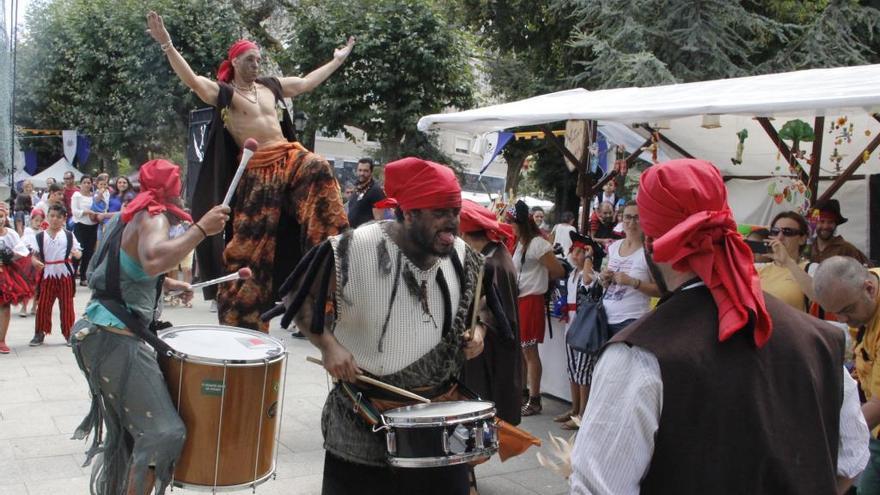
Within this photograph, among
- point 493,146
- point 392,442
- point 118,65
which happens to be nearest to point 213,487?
point 392,442

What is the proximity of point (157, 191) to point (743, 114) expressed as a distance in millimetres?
3795

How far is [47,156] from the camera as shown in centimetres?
3994

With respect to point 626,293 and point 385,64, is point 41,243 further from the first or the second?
point 385,64

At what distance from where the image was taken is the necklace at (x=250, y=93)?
5.46 m

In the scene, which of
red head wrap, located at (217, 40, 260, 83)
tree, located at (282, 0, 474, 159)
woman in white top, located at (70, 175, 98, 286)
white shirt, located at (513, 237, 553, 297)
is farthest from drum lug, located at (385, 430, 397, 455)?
tree, located at (282, 0, 474, 159)

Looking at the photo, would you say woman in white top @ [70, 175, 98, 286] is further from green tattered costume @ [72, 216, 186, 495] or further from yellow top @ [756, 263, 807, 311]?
yellow top @ [756, 263, 807, 311]

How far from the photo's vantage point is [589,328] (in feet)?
21.0

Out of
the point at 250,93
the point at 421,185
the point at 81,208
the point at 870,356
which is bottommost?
the point at 81,208

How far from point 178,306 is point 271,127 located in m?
8.84

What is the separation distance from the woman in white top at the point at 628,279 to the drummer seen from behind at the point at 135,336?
10.9ft

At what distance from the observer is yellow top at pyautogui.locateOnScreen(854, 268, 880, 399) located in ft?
12.5

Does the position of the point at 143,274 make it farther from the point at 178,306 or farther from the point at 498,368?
the point at 178,306

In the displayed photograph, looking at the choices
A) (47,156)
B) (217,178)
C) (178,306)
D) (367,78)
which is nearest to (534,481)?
(217,178)

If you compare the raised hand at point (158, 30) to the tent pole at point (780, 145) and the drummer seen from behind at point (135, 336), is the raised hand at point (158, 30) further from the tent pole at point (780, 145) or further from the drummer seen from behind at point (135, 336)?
the tent pole at point (780, 145)
